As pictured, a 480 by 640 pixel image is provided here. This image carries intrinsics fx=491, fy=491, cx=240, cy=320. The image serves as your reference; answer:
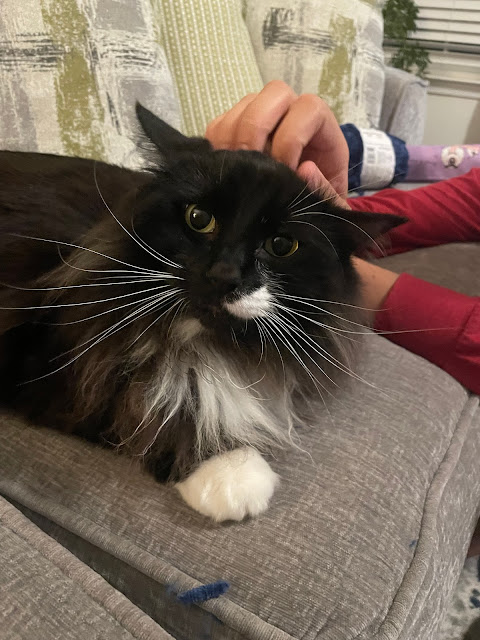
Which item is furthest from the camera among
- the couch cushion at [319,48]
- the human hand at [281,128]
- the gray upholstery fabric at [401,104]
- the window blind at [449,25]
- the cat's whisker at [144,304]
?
the window blind at [449,25]

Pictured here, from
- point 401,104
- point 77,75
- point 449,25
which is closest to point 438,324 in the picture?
point 77,75

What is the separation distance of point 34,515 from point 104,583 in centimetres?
23

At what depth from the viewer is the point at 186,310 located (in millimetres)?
761

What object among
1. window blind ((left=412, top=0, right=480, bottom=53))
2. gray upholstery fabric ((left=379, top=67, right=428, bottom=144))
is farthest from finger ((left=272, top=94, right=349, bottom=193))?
window blind ((left=412, top=0, right=480, bottom=53))

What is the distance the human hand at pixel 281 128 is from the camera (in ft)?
3.19

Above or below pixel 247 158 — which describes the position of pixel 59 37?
above

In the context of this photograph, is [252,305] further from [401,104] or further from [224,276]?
[401,104]

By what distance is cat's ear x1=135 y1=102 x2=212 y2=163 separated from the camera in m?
0.79

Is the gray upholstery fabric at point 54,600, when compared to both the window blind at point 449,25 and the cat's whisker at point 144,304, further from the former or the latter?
the window blind at point 449,25

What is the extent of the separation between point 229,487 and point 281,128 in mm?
699

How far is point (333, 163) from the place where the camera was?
118cm

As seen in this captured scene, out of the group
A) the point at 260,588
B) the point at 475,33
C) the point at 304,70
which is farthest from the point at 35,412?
the point at 475,33

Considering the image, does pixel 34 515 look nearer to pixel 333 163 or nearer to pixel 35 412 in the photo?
pixel 35 412

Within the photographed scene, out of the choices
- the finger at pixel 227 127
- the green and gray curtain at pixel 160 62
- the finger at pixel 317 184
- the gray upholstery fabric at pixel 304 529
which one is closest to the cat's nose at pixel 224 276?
the finger at pixel 317 184
